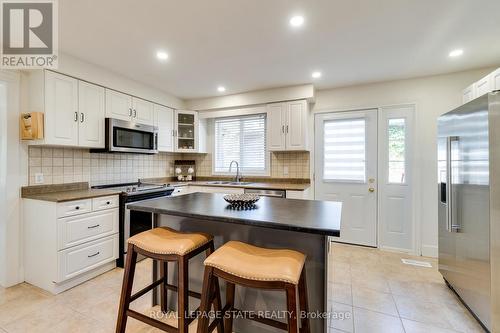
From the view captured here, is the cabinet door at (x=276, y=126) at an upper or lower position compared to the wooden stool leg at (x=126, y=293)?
upper

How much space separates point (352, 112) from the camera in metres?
3.50

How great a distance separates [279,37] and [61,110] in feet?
8.09

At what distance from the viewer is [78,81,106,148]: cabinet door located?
Result: 2.67 meters

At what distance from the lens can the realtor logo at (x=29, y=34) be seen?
1791 millimetres

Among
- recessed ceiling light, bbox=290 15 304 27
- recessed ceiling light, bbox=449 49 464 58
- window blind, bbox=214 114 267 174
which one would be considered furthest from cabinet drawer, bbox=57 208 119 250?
recessed ceiling light, bbox=449 49 464 58

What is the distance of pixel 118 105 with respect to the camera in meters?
3.12

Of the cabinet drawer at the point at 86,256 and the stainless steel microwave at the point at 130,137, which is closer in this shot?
the cabinet drawer at the point at 86,256

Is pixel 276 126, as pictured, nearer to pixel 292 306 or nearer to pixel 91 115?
pixel 91 115

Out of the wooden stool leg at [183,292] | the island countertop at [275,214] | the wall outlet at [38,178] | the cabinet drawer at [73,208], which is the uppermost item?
the wall outlet at [38,178]

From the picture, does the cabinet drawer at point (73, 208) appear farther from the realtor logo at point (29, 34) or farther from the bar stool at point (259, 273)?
the bar stool at point (259, 273)

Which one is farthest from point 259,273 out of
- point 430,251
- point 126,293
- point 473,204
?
point 430,251

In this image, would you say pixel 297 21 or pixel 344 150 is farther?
pixel 344 150

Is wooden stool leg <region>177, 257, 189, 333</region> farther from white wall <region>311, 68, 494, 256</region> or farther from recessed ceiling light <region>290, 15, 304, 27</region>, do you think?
white wall <region>311, 68, 494, 256</region>

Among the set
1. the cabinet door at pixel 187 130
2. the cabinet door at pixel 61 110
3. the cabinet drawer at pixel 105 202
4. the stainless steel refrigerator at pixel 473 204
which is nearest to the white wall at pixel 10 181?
the cabinet door at pixel 61 110
